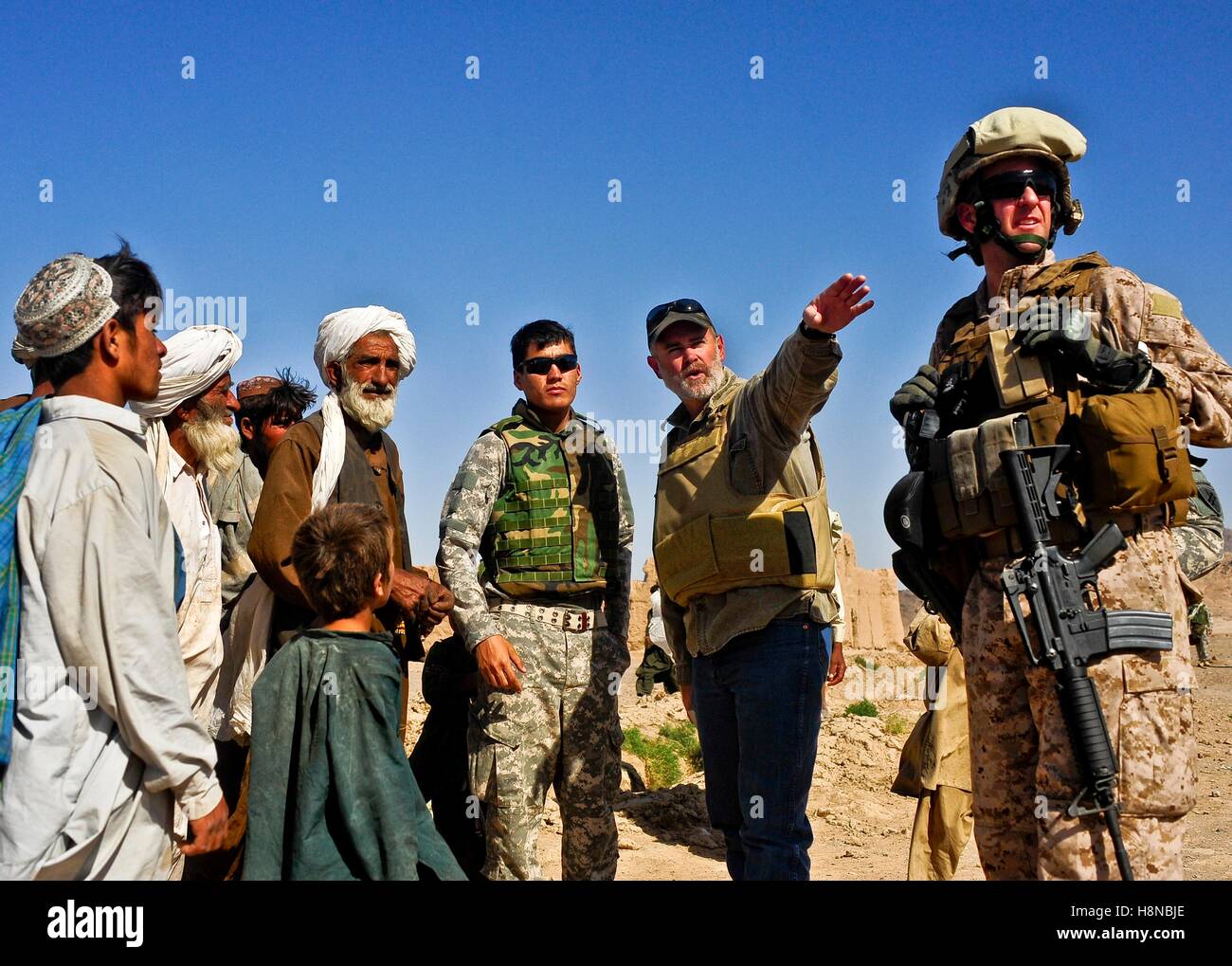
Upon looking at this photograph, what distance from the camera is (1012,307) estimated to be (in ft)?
12.1

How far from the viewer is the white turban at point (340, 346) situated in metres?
4.29

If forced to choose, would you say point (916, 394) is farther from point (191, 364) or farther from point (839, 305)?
point (191, 364)

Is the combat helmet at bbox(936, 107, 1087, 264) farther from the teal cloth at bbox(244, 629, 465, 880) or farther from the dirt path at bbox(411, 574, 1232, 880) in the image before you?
the dirt path at bbox(411, 574, 1232, 880)

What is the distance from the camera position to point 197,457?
446 cm

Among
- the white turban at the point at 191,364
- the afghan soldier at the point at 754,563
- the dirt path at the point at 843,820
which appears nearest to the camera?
the afghan soldier at the point at 754,563

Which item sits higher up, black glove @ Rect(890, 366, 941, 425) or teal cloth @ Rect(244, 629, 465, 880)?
black glove @ Rect(890, 366, 941, 425)

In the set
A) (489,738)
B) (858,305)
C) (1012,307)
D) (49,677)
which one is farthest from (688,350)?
(49,677)

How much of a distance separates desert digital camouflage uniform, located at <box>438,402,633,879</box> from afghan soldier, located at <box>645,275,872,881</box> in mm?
318

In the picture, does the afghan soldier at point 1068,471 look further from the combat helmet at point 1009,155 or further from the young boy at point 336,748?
the young boy at point 336,748

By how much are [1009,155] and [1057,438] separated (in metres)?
1.03

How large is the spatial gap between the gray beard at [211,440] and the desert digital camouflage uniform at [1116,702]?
2934mm

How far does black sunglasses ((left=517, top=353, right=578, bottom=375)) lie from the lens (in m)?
4.75

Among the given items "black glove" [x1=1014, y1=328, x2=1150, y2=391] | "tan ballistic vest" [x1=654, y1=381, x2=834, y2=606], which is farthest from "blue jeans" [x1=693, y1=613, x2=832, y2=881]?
"black glove" [x1=1014, y1=328, x2=1150, y2=391]

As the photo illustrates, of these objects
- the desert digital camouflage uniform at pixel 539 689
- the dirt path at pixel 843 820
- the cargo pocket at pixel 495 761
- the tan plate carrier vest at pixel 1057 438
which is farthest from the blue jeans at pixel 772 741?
the dirt path at pixel 843 820
